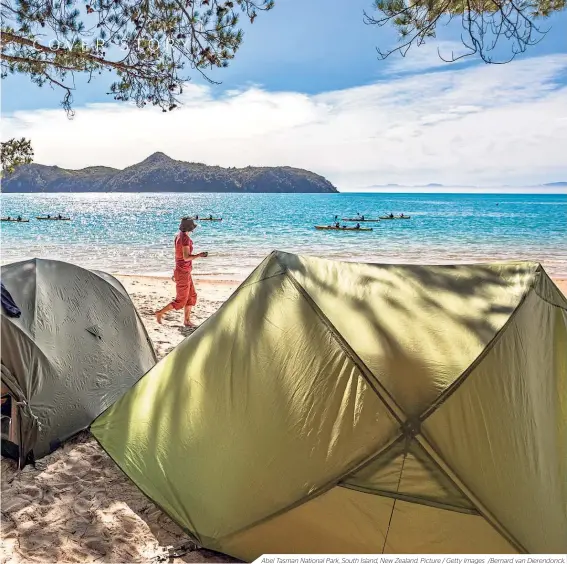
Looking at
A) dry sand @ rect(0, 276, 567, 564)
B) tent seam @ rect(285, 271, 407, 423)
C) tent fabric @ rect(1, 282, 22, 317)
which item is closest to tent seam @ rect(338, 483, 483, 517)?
tent seam @ rect(285, 271, 407, 423)

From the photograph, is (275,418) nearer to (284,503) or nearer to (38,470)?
(284,503)

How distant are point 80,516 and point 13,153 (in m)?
7.71

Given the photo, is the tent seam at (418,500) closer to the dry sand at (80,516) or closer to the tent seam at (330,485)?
the tent seam at (330,485)

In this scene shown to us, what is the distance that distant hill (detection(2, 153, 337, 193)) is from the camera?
16288 cm

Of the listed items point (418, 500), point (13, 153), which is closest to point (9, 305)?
point (418, 500)

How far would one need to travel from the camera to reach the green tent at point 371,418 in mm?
2510

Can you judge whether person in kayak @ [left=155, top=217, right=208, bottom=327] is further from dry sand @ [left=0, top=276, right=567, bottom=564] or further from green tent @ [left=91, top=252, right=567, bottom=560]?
green tent @ [left=91, top=252, right=567, bottom=560]

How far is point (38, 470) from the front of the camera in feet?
11.7

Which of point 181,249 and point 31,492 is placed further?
point 181,249

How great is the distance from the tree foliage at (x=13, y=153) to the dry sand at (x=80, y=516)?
21.8 ft

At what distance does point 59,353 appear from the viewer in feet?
13.0

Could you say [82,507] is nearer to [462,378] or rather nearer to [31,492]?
[31,492]

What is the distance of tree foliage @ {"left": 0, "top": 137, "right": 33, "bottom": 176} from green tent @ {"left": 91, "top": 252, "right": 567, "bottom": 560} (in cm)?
733

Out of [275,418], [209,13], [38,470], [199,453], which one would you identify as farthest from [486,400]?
[209,13]
